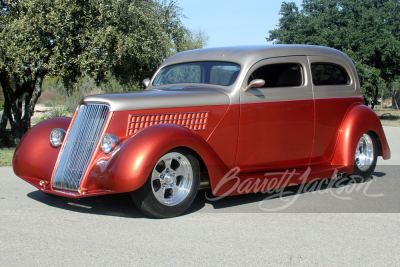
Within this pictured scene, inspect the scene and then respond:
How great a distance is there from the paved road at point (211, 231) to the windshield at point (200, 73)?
1488 millimetres

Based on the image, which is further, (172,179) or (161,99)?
(161,99)

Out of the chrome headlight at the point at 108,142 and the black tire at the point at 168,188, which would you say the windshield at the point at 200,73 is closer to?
the black tire at the point at 168,188

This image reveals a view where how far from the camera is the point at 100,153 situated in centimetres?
426

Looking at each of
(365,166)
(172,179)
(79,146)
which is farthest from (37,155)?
(365,166)

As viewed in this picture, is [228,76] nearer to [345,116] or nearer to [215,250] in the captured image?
[345,116]

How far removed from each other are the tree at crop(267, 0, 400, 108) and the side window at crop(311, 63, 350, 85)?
23837mm

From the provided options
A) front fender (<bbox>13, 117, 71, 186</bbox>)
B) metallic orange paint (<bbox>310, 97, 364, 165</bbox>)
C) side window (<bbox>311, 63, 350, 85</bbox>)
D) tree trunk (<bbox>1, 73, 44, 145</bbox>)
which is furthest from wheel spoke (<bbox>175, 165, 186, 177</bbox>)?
tree trunk (<bbox>1, 73, 44, 145</bbox>)

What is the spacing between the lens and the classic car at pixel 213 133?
421 cm

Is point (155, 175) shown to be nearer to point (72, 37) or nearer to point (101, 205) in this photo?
point (101, 205)

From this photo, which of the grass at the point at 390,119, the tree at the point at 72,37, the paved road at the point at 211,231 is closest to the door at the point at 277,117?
the paved road at the point at 211,231

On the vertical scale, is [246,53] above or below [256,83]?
above

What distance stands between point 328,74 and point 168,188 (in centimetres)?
307

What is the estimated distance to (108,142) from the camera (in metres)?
4.22

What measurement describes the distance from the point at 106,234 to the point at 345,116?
12.5 ft
